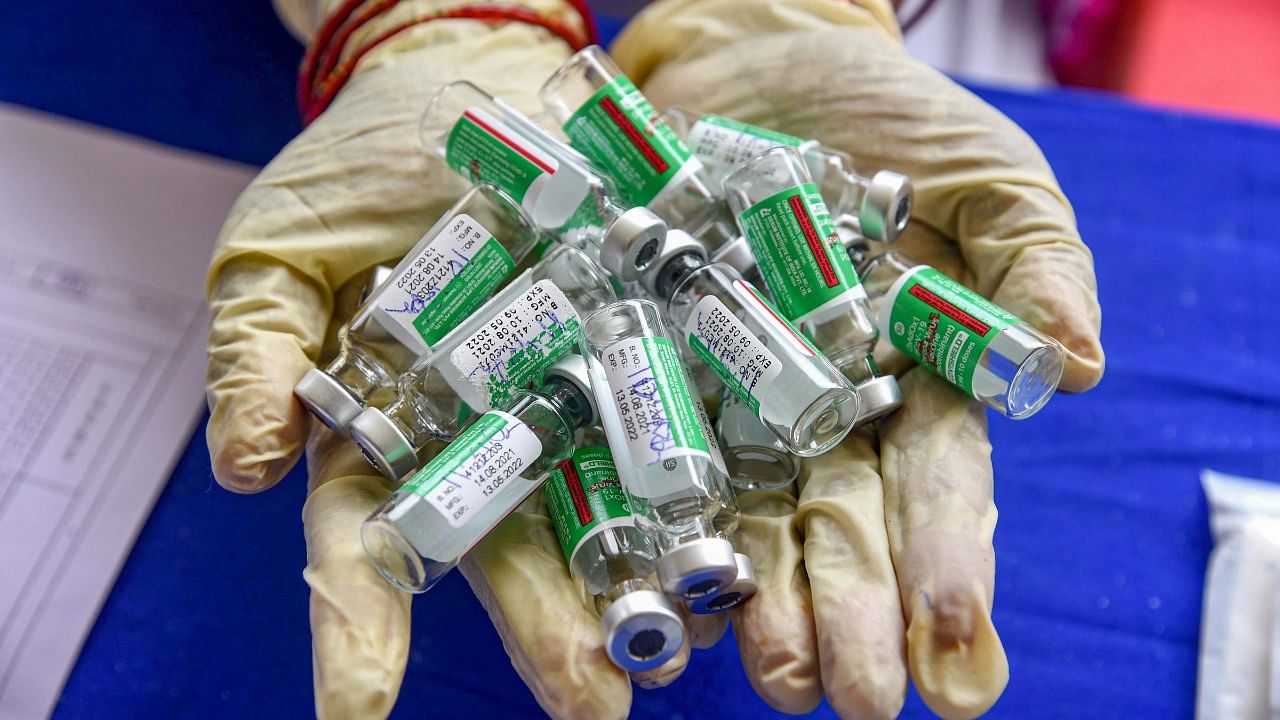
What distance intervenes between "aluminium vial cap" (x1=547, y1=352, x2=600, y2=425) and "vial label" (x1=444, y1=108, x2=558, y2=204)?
233 millimetres

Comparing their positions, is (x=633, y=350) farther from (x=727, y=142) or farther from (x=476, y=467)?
(x=727, y=142)

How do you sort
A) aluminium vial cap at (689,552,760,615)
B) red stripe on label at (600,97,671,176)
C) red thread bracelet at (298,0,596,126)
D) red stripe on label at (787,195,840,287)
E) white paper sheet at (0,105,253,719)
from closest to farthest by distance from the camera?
aluminium vial cap at (689,552,760,615) → red stripe on label at (787,195,840,287) → red stripe on label at (600,97,671,176) → white paper sheet at (0,105,253,719) → red thread bracelet at (298,0,596,126)

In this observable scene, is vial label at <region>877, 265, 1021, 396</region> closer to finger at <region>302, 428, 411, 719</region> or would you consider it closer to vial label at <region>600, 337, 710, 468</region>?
vial label at <region>600, 337, 710, 468</region>

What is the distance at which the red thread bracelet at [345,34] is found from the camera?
1.60 meters

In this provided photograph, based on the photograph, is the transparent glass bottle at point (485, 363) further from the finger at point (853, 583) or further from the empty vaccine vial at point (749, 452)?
the finger at point (853, 583)

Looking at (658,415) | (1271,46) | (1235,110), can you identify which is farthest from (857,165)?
(1271,46)

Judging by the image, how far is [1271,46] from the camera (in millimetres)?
2207

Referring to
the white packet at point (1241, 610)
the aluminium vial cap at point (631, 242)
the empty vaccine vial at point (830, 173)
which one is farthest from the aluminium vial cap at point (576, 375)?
the white packet at point (1241, 610)

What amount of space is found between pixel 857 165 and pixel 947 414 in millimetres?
464

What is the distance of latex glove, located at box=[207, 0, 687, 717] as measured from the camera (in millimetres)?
1033

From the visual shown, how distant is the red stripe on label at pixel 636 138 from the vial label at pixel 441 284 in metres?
0.24

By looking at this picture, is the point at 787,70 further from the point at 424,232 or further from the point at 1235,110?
the point at 1235,110

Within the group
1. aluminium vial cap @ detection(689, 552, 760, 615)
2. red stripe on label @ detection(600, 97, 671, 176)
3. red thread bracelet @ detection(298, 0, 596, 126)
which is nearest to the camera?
aluminium vial cap @ detection(689, 552, 760, 615)

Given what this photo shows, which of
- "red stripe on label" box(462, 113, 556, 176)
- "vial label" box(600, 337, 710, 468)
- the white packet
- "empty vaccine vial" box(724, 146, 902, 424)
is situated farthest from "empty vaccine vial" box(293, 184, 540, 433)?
the white packet
